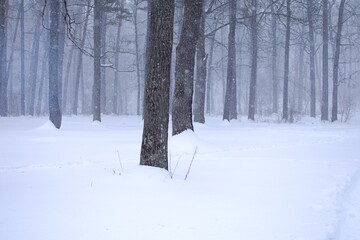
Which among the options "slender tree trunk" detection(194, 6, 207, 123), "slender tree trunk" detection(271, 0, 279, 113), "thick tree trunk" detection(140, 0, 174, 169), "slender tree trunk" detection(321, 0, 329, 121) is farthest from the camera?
"slender tree trunk" detection(271, 0, 279, 113)

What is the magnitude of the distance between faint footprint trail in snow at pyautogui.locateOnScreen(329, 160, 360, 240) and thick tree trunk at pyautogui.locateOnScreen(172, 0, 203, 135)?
4.86 meters

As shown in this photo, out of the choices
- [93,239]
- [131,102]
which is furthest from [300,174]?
[131,102]

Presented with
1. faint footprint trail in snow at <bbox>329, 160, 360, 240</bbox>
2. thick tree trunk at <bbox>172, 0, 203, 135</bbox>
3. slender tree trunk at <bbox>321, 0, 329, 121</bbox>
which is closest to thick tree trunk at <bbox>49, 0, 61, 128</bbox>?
thick tree trunk at <bbox>172, 0, 203, 135</bbox>

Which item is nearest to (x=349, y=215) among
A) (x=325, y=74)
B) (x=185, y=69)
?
(x=185, y=69)

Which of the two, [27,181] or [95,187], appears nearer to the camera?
[95,187]

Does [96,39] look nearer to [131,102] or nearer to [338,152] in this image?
[338,152]

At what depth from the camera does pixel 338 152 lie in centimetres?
832

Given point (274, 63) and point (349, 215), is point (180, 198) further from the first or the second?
point (274, 63)

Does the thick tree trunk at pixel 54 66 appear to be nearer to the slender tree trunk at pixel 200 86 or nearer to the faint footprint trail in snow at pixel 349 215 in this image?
the slender tree trunk at pixel 200 86

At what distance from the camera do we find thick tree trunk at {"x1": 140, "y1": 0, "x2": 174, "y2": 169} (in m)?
5.14

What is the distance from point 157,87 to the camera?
5133 mm

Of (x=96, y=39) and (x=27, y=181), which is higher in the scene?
(x=96, y=39)

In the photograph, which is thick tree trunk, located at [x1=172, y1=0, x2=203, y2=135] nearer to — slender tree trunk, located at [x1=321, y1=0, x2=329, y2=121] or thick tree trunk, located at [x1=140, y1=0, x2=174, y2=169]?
thick tree trunk, located at [x1=140, y1=0, x2=174, y2=169]

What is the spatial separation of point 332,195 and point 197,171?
7.43 feet
